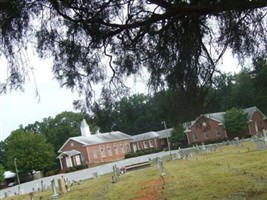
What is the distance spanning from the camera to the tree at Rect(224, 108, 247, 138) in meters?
61.6

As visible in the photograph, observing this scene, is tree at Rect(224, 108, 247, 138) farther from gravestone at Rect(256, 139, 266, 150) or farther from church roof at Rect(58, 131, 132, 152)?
gravestone at Rect(256, 139, 266, 150)

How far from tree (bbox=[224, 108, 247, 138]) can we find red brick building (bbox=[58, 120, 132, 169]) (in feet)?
56.2

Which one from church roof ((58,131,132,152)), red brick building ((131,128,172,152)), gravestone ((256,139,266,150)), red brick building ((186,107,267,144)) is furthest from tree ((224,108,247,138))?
gravestone ((256,139,266,150))

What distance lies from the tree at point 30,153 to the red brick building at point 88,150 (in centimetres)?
339

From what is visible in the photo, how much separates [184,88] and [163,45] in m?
0.93

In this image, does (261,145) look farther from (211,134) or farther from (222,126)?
(211,134)

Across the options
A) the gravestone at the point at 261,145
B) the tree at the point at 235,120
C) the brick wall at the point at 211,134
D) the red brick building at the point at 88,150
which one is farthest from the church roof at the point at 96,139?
the gravestone at the point at 261,145

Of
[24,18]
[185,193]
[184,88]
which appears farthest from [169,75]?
[185,193]

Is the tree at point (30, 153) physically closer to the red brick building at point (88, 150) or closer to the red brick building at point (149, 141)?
the red brick building at point (88, 150)

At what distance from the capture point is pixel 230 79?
346 inches

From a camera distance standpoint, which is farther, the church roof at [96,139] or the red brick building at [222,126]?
the church roof at [96,139]

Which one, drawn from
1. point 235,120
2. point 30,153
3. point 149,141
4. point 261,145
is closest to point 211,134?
point 235,120

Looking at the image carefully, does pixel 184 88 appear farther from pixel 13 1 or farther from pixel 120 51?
pixel 13 1

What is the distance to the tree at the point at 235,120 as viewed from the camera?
202 feet
